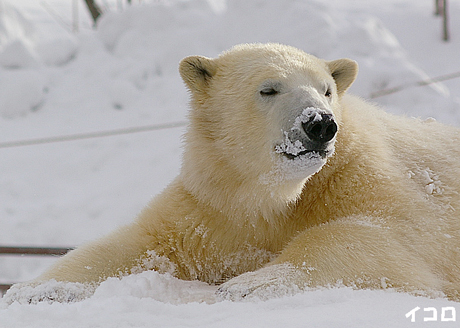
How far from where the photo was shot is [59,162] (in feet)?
23.0

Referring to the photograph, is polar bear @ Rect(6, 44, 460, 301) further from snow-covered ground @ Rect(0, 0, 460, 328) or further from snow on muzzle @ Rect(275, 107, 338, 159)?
snow-covered ground @ Rect(0, 0, 460, 328)

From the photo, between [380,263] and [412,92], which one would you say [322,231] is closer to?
[380,263]

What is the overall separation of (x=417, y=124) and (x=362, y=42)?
500 centimetres

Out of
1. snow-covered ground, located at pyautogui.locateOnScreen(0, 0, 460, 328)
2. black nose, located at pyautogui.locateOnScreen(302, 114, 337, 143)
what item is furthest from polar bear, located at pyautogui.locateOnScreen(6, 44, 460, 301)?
snow-covered ground, located at pyautogui.locateOnScreen(0, 0, 460, 328)

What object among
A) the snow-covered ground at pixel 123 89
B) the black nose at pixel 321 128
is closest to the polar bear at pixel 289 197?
the black nose at pixel 321 128

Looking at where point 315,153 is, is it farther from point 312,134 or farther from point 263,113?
point 263,113

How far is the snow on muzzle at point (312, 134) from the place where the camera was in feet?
7.07

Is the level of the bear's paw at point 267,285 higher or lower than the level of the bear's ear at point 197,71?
lower

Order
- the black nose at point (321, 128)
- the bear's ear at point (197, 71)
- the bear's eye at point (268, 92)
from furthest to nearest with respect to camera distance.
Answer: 1. the bear's ear at point (197, 71)
2. the bear's eye at point (268, 92)
3. the black nose at point (321, 128)

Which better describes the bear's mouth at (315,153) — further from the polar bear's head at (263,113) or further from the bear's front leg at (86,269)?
the bear's front leg at (86,269)

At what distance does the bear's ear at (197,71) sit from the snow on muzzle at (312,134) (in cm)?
74

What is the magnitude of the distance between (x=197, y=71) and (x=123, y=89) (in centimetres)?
537

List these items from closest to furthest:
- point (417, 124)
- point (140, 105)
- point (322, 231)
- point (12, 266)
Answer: point (322, 231), point (417, 124), point (12, 266), point (140, 105)

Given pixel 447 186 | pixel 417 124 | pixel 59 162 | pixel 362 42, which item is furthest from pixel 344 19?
pixel 447 186
